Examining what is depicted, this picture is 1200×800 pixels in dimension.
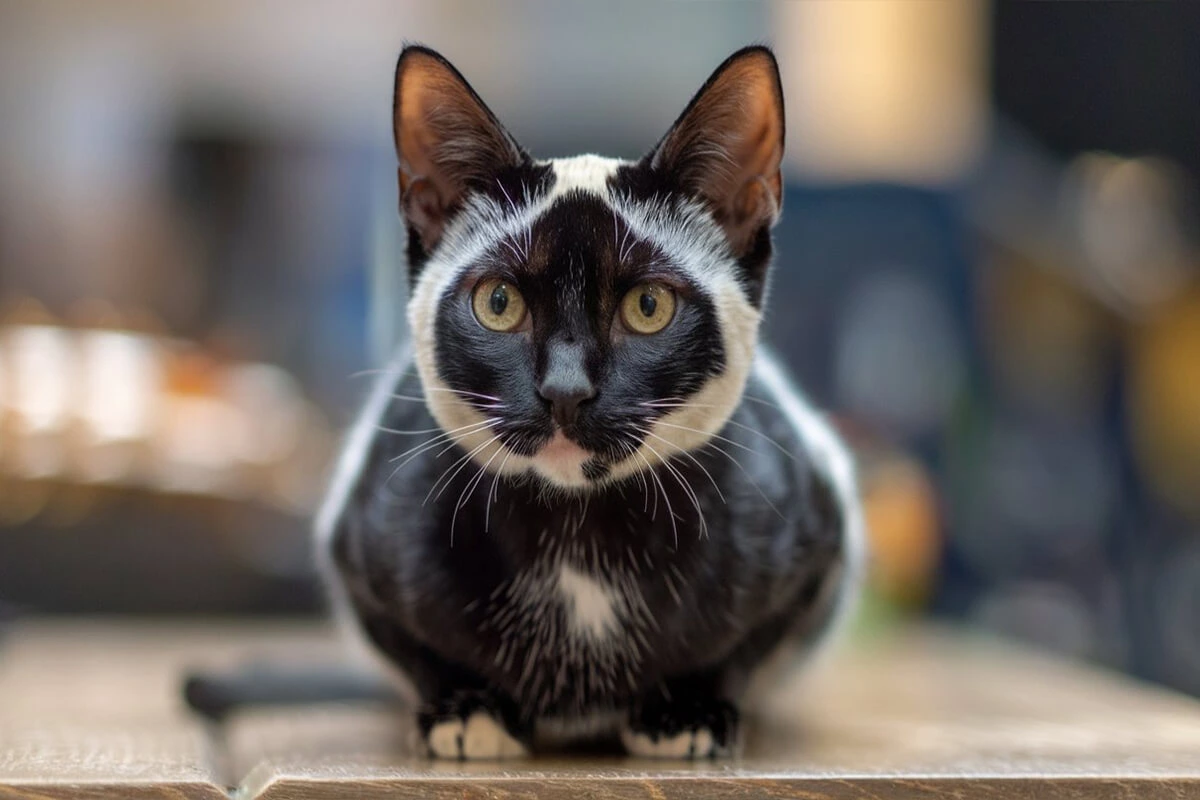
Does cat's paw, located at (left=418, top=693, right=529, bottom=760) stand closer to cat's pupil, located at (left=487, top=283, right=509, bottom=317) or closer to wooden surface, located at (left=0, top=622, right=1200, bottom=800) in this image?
wooden surface, located at (left=0, top=622, right=1200, bottom=800)

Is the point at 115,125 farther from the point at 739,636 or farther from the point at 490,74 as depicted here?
the point at 739,636

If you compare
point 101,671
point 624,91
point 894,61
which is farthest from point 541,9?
point 101,671

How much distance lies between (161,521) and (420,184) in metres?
1.11

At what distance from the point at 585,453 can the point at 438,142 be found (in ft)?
0.91

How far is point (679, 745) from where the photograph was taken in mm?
900

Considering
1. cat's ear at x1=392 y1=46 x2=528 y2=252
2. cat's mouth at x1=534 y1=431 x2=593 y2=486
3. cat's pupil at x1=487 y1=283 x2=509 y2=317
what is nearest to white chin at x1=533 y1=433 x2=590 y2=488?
cat's mouth at x1=534 y1=431 x2=593 y2=486

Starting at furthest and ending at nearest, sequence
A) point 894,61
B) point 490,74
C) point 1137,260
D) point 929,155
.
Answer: point 490,74
point 894,61
point 929,155
point 1137,260

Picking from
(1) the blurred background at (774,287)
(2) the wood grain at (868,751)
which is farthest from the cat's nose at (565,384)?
(1) the blurred background at (774,287)

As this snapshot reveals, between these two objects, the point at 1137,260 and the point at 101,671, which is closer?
the point at 101,671

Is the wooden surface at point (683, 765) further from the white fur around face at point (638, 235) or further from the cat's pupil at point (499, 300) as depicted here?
the cat's pupil at point (499, 300)

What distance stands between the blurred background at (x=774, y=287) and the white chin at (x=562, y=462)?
24.5 inches

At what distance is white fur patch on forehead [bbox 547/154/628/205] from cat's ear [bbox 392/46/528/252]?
33mm

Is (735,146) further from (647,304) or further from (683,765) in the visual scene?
(683,765)

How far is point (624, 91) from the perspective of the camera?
3205 millimetres
